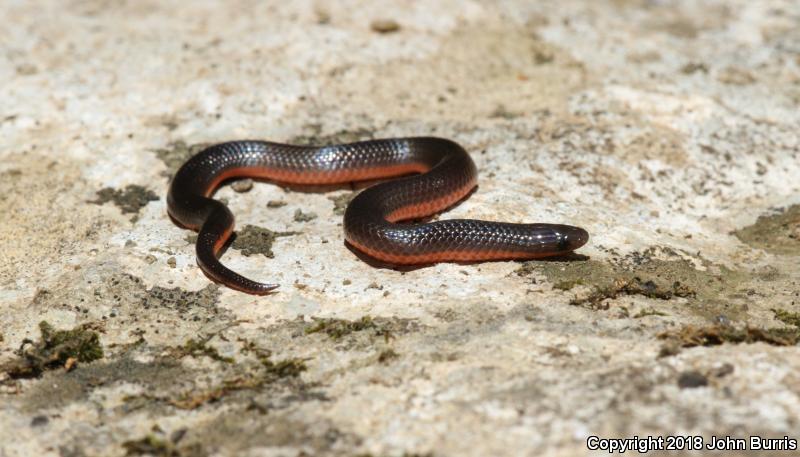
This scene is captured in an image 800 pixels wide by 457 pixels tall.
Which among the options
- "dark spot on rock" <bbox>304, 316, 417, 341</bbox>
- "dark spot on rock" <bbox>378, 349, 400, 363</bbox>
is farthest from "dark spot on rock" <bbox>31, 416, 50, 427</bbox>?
"dark spot on rock" <bbox>378, 349, 400, 363</bbox>

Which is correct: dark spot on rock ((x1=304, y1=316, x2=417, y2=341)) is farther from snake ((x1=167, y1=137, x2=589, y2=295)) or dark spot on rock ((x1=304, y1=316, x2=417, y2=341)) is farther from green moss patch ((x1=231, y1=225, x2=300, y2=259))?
green moss patch ((x1=231, y1=225, x2=300, y2=259))

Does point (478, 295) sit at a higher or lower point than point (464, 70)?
lower

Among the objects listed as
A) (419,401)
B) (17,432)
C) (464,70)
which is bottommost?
(17,432)

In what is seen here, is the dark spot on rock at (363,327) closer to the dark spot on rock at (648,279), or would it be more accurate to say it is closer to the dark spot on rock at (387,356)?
the dark spot on rock at (387,356)

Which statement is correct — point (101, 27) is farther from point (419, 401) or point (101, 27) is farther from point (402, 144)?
point (419, 401)

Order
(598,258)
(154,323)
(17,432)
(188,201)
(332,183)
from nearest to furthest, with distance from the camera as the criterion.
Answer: (17,432) < (154,323) < (598,258) < (188,201) < (332,183)

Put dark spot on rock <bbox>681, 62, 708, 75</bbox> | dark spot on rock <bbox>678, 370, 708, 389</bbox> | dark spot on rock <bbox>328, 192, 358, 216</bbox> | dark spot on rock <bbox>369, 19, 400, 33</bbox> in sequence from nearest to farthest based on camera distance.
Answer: dark spot on rock <bbox>678, 370, 708, 389</bbox>, dark spot on rock <bbox>328, 192, 358, 216</bbox>, dark spot on rock <bbox>681, 62, 708, 75</bbox>, dark spot on rock <bbox>369, 19, 400, 33</bbox>

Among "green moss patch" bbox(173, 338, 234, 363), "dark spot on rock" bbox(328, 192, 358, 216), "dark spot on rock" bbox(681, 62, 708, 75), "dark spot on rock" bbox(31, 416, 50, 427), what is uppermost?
"dark spot on rock" bbox(681, 62, 708, 75)

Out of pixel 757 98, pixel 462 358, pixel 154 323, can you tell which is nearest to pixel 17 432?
pixel 154 323
